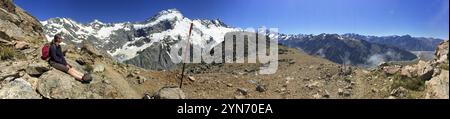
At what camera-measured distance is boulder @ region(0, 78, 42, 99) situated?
19.8 meters

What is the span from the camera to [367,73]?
2877 centimetres

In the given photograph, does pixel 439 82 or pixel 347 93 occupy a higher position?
pixel 439 82

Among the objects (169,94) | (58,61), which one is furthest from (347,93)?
(58,61)

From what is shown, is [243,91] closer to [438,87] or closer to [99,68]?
[99,68]

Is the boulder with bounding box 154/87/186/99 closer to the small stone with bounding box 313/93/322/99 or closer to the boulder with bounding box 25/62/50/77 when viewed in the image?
the boulder with bounding box 25/62/50/77

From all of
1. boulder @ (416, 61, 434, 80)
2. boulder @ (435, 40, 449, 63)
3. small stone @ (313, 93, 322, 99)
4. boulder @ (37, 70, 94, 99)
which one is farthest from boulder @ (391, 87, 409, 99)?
boulder @ (37, 70, 94, 99)

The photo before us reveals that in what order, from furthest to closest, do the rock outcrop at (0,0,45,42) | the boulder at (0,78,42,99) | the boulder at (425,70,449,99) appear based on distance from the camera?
the rock outcrop at (0,0,45,42) → the boulder at (0,78,42,99) → the boulder at (425,70,449,99)

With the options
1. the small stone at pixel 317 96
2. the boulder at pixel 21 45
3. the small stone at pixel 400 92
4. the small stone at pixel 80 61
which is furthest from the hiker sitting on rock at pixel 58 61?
the small stone at pixel 400 92

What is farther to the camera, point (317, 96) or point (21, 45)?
point (21, 45)

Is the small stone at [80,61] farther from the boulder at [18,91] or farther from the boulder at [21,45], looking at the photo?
the boulder at [18,91]

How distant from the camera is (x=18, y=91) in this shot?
20062 mm

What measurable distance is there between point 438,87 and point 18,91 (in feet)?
60.1

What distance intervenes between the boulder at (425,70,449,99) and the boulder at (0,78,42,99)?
17.2 metres
